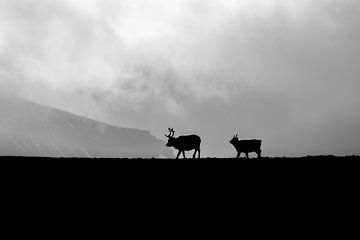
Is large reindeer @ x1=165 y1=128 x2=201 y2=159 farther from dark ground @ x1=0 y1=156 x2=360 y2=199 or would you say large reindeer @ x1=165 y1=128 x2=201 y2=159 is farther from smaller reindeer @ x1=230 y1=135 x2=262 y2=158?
dark ground @ x1=0 y1=156 x2=360 y2=199

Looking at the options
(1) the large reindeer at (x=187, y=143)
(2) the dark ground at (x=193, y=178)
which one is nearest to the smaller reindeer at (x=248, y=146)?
(1) the large reindeer at (x=187, y=143)

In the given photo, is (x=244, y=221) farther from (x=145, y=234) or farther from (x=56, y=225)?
(x=56, y=225)

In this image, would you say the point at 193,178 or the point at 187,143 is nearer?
the point at 193,178

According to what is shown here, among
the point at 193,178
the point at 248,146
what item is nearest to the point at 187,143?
the point at 248,146

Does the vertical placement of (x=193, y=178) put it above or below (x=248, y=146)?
below

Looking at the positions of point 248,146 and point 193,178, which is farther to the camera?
point 248,146

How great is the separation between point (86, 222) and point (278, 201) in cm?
677

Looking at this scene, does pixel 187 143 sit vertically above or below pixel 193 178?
above

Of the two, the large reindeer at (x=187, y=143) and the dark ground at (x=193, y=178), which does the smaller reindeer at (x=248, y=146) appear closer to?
the large reindeer at (x=187, y=143)

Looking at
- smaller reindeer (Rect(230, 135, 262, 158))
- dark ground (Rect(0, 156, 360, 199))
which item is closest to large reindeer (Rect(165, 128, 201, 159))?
smaller reindeer (Rect(230, 135, 262, 158))

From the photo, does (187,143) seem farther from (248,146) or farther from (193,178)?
(193,178)

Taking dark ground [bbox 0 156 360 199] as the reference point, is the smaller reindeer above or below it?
above

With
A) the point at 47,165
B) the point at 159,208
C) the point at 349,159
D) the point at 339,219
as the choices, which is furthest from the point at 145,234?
the point at 349,159

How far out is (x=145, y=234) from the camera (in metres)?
11.5
